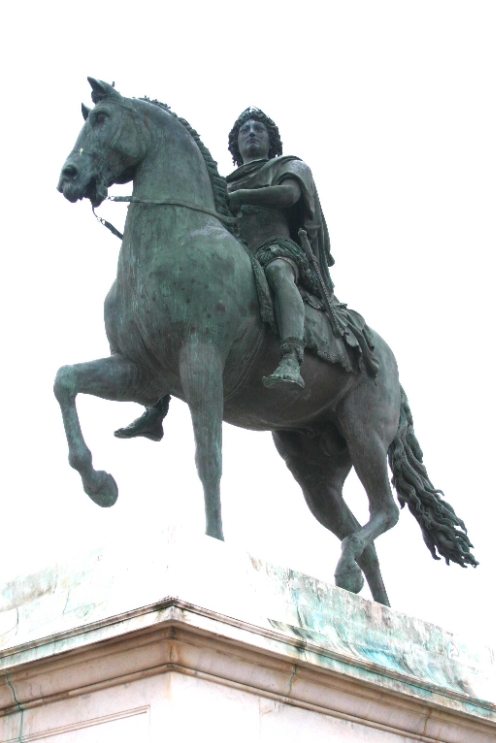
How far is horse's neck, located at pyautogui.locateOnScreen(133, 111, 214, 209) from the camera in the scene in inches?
293

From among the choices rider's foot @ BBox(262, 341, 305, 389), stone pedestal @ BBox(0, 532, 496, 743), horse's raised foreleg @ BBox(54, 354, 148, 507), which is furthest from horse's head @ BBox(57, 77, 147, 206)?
stone pedestal @ BBox(0, 532, 496, 743)

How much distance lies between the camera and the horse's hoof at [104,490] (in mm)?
6840

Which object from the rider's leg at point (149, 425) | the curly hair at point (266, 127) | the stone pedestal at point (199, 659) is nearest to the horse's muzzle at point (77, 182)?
the rider's leg at point (149, 425)

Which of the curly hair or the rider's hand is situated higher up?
the curly hair

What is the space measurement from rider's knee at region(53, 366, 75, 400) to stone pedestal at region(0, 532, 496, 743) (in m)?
1.06

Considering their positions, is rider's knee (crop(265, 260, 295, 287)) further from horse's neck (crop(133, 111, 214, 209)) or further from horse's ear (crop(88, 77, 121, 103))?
horse's ear (crop(88, 77, 121, 103))

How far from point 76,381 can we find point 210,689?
2.18 m

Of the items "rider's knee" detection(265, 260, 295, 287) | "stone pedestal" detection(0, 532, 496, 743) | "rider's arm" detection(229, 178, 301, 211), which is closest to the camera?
"stone pedestal" detection(0, 532, 496, 743)

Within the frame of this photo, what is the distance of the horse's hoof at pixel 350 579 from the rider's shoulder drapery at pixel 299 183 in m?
2.08

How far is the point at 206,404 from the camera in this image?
6883mm

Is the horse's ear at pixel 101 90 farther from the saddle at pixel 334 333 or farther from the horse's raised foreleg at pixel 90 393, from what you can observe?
the horse's raised foreleg at pixel 90 393

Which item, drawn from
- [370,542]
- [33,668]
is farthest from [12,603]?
[370,542]

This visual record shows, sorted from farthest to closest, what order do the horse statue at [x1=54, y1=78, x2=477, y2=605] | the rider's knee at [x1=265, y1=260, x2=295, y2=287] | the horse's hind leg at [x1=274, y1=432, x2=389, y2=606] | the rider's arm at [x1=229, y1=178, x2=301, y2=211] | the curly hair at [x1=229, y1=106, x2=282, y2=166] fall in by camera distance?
the curly hair at [x1=229, y1=106, x2=282, y2=166]
the horse's hind leg at [x1=274, y1=432, x2=389, y2=606]
the rider's arm at [x1=229, y1=178, x2=301, y2=211]
the rider's knee at [x1=265, y1=260, x2=295, y2=287]
the horse statue at [x1=54, y1=78, x2=477, y2=605]

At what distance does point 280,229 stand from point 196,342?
1.43 metres
